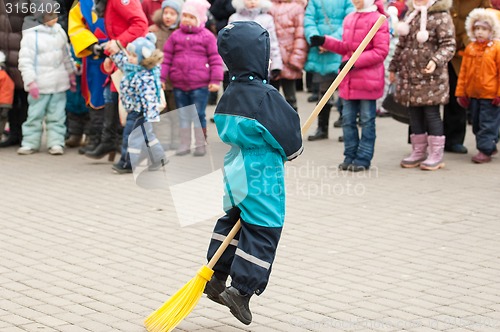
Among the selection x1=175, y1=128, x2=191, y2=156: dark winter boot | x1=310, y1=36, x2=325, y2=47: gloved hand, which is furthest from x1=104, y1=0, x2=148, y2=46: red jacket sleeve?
x1=310, y1=36, x2=325, y2=47: gloved hand

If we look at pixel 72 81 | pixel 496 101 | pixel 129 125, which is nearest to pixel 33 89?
pixel 72 81

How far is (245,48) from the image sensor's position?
5.29 metres

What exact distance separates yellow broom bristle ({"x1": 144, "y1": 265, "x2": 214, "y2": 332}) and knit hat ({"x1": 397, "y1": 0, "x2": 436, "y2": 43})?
515cm

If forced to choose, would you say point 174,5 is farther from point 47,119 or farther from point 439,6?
point 439,6

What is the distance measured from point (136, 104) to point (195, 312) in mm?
4518

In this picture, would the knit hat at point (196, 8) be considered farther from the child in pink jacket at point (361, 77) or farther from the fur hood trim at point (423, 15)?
the fur hood trim at point (423, 15)

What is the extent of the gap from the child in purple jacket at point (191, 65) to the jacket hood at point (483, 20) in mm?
2686

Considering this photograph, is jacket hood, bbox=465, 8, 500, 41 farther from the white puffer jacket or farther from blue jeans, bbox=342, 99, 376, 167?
the white puffer jacket

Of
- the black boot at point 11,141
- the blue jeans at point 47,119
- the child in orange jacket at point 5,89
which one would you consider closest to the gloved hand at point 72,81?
the blue jeans at point 47,119

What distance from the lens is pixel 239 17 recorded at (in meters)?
11.9

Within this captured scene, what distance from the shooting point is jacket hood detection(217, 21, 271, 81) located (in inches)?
208

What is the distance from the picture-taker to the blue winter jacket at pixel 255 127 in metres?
5.25

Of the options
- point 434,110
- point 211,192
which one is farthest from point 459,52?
point 211,192

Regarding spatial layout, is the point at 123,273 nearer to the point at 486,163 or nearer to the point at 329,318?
the point at 329,318
